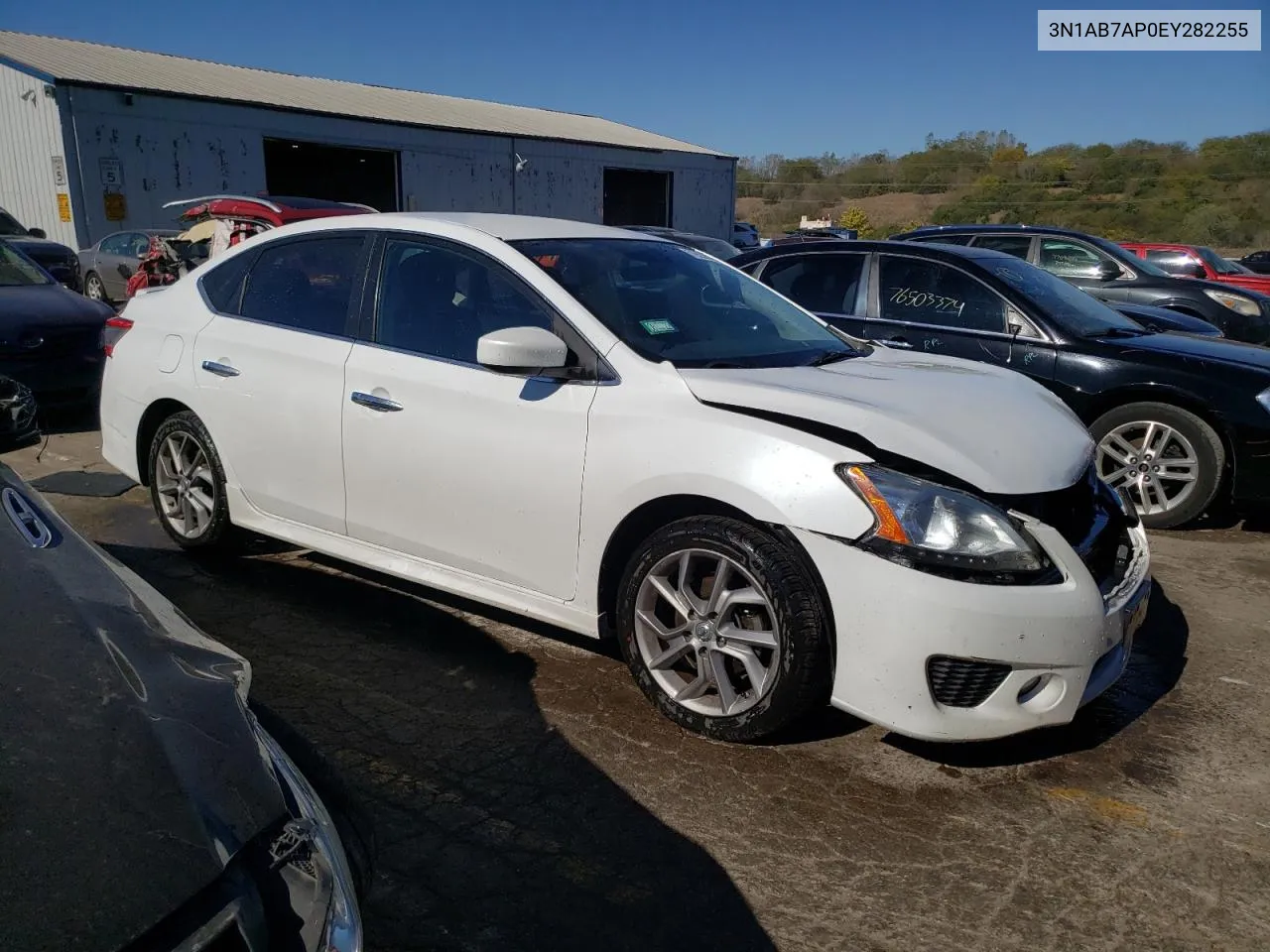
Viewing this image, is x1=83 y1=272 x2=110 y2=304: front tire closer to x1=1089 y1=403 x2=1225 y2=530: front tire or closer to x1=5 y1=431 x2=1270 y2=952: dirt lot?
x1=5 y1=431 x2=1270 y2=952: dirt lot

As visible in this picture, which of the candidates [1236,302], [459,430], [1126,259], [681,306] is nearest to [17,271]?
Result: [459,430]

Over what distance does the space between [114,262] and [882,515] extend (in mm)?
17651

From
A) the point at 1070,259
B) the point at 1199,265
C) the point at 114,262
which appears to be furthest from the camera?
the point at 114,262

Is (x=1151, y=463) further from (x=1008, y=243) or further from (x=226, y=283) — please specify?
(x=226, y=283)

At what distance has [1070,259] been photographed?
10.7 m

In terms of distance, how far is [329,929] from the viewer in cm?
152

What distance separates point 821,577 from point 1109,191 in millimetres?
57472

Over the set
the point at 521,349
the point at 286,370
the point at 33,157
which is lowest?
the point at 286,370

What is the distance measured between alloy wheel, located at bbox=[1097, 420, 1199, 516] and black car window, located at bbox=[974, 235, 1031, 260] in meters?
4.61

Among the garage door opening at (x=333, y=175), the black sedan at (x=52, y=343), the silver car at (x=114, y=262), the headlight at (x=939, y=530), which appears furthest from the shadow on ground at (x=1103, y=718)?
the garage door opening at (x=333, y=175)

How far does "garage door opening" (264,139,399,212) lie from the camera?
94.0ft

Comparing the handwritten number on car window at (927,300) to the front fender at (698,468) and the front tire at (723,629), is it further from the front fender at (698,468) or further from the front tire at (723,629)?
the front tire at (723,629)

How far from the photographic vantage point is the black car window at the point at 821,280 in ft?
22.1

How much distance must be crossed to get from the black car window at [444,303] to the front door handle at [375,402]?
23cm
